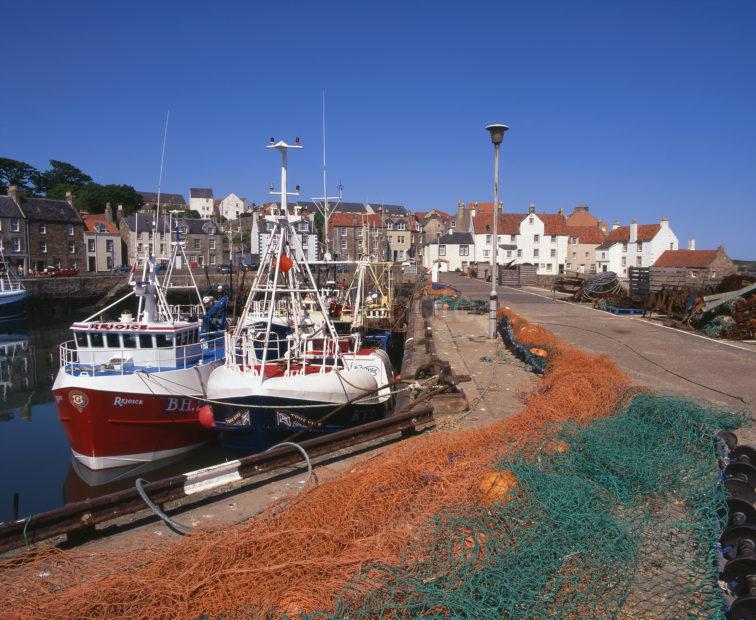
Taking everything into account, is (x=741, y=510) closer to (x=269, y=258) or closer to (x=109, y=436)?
(x=269, y=258)

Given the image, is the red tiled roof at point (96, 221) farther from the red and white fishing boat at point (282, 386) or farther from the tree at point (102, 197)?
the red and white fishing boat at point (282, 386)

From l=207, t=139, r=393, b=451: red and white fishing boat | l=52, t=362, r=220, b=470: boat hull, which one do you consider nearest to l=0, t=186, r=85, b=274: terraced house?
l=52, t=362, r=220, b=470: boat hull

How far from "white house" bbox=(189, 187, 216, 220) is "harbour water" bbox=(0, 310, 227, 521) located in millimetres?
103785

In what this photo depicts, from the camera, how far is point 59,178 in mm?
104438

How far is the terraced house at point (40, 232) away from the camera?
195 feet

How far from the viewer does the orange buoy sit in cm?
512

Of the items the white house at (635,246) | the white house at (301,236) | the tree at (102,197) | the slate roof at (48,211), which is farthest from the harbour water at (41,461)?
the tree at (102,197)

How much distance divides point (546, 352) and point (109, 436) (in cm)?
958

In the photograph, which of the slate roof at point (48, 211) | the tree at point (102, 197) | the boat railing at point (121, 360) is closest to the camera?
the boat railing at point (121, 360)

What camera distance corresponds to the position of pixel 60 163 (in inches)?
4129

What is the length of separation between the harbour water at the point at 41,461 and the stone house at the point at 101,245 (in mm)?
49518

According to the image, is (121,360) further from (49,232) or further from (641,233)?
(641,233)

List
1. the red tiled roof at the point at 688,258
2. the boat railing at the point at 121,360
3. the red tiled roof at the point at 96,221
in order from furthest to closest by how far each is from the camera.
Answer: the red tiled roof at the point at 96,221 → the red tiled roof at the point at 688,258 → the boat railing at the point at 121,360

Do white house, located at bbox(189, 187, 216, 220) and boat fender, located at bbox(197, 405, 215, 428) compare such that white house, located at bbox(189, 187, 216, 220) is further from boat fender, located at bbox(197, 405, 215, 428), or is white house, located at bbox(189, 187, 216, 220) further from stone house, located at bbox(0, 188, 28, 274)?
boat fender, located at bbox(197, 405, 215, 428)
